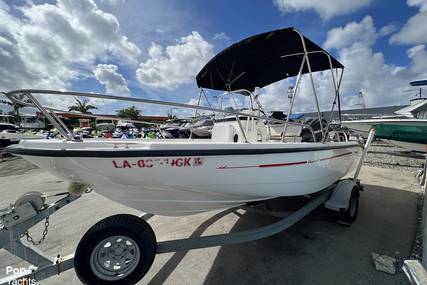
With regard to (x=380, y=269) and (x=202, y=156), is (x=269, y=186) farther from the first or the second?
(x=380, y=269)

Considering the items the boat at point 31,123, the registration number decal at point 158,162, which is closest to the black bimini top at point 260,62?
the registration number decal at point 158,162

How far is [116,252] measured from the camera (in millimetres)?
2104

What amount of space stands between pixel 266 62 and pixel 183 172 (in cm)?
285

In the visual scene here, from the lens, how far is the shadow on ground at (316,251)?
2.43 metres

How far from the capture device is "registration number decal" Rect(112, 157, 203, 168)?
1.96m

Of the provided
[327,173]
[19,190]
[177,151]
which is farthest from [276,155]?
[19,190]

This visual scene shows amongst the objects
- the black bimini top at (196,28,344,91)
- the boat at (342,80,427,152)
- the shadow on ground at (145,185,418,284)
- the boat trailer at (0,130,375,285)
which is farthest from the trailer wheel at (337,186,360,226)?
the boat at (342,80,427,152)

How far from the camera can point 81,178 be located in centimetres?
211

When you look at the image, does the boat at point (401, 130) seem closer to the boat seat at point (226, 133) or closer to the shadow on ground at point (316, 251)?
the shadow on ground at point (316, 251)

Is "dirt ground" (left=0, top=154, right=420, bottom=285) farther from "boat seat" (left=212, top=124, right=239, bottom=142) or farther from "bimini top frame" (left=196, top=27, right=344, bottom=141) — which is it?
"bimini top frame" (left=196, top=27, right=344, bottom=141)

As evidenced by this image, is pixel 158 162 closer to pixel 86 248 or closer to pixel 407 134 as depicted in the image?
pixel 86 248

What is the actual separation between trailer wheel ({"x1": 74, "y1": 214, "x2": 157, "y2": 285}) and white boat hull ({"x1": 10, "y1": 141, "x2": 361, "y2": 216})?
0.32 meters

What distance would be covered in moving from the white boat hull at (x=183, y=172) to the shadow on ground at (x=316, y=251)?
2.31ft

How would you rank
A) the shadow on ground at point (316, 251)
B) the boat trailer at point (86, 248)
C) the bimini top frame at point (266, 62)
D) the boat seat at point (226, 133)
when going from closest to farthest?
the boat trailer at point (86, 248)
the shadow on ground at point (316, 251)
the bimini top frame at point (266, 62)
the boat seat at point (226, 133)
